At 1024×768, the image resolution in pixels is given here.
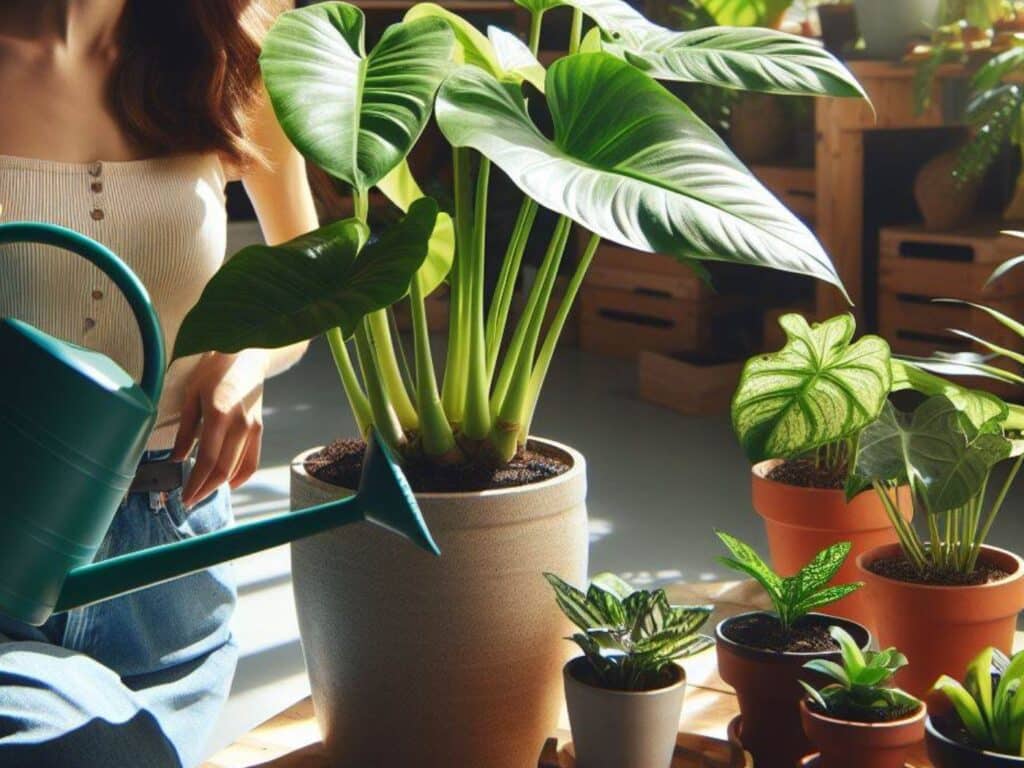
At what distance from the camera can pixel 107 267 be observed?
0.65m

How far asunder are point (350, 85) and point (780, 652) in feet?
1.42

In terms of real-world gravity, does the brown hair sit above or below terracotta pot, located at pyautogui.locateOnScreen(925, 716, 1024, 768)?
above

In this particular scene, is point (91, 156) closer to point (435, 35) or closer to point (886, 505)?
point (435, 35)

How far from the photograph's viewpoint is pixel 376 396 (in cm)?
97

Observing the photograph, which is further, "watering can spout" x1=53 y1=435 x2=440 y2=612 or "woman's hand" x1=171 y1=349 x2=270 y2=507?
"woman's hand" x1=171 y1=349 x2=270 y2=507

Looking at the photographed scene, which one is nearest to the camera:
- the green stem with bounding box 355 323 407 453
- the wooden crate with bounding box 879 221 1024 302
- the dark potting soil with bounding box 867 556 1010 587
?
the green stem with bounding box 355 323 407 453

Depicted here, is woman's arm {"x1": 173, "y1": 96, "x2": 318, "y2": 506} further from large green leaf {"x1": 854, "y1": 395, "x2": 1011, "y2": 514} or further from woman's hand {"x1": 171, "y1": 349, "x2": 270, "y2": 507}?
large green leaf {"x1": 854, "y1": 395, "x2": 1011, "y2": 514}

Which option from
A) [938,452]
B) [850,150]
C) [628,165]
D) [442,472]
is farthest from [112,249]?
[850,150]

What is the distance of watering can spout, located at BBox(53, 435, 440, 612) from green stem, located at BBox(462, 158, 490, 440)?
0.35 metres

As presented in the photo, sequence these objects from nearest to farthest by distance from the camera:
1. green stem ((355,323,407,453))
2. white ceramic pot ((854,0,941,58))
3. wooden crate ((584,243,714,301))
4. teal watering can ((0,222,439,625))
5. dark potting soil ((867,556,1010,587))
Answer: teal watering can ((0,222,439,625)) → green stem ((355,323,407,453)) → dark potting soil ((867,556,1010,587)) → white ceramic pot ((854,0,941,58)) → wooden crate ((584,243,714,301))

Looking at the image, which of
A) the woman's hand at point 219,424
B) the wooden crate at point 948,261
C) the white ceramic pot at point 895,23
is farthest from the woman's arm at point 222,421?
the white ceramic pot at point 895,23

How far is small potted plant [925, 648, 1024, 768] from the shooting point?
79 centimetres

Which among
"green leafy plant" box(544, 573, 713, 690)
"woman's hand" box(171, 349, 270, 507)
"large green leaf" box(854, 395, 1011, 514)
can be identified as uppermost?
"woman's hand" box(171, 349, 270, 507)

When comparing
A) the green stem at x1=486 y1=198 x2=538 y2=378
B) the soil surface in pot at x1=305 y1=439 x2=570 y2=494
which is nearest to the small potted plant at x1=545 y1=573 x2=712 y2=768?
the soil surface in pot at x1=305 y1=439 x2=570 y2=494
